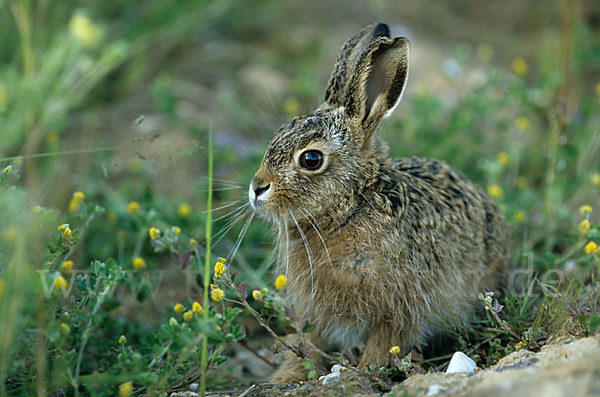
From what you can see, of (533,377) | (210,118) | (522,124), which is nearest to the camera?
(533,377)

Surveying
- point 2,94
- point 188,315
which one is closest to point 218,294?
point 188,315

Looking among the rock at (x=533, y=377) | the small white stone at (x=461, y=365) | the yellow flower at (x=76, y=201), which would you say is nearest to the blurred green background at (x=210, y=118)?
the yellow flower at (x=76, y=201)

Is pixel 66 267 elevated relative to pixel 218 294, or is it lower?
lower

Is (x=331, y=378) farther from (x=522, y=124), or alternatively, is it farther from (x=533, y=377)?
(x=522, y=124)

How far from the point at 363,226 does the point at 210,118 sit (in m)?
3.40

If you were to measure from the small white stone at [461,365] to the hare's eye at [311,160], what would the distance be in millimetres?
1206

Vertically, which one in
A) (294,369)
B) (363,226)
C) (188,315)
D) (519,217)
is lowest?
(294,369)

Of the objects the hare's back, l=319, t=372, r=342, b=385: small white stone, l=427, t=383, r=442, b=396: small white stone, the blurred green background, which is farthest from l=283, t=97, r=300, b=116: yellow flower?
l=427, t=383, r=442, b=396: small white stone

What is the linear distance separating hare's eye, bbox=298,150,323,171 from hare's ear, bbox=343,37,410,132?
14.1 inches

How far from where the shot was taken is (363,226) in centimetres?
341

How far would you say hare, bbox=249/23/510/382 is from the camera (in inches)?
132

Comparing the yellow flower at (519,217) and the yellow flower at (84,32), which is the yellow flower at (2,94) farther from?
the yellow flower at (519,217)

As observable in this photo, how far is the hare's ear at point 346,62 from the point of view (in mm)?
3693

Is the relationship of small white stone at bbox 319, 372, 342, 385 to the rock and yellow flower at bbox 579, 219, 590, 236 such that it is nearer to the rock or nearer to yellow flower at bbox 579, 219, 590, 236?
the rock
